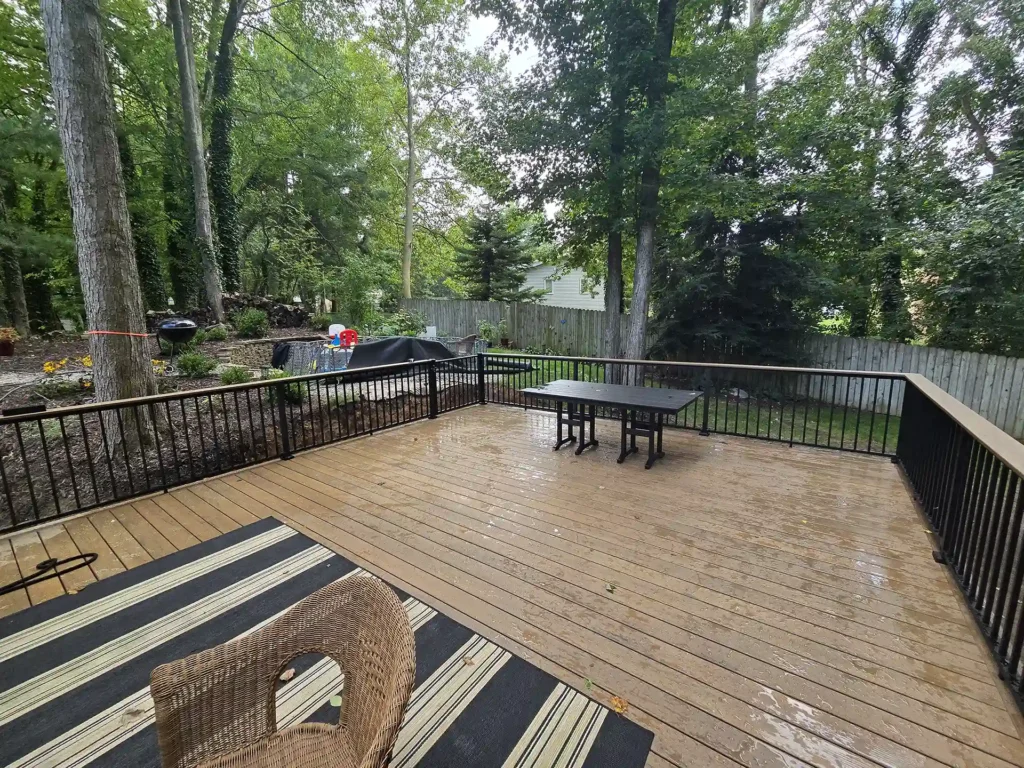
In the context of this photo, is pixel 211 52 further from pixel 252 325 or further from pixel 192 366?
pixel 192 366

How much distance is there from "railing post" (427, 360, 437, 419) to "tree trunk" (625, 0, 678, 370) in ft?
14.1

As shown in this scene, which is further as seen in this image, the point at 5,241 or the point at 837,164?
the point at 5,241

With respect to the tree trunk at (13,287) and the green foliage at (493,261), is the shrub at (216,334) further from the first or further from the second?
the green foliage at (493,261)

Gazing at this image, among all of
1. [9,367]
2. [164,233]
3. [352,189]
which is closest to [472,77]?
[352,189]

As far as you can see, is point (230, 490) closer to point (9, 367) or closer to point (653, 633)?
point (653, 633)

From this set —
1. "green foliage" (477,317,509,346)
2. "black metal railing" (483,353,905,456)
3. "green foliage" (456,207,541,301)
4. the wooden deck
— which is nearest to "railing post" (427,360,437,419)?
"black metal railing" (483,353,905,456)

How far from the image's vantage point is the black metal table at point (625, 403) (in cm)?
378

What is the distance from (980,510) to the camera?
2.09m

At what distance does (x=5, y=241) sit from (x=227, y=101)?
5742 mm

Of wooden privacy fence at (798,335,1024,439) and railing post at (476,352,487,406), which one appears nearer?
railing post at (476,352,487,406)

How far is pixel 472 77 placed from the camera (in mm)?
14086

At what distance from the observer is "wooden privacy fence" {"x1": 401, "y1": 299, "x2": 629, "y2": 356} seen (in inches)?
419

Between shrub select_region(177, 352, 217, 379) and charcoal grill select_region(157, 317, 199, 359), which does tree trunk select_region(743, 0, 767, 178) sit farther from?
charcoal grill select_region(157, 317, 199, 359)

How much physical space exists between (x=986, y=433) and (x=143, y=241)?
14649 mm
